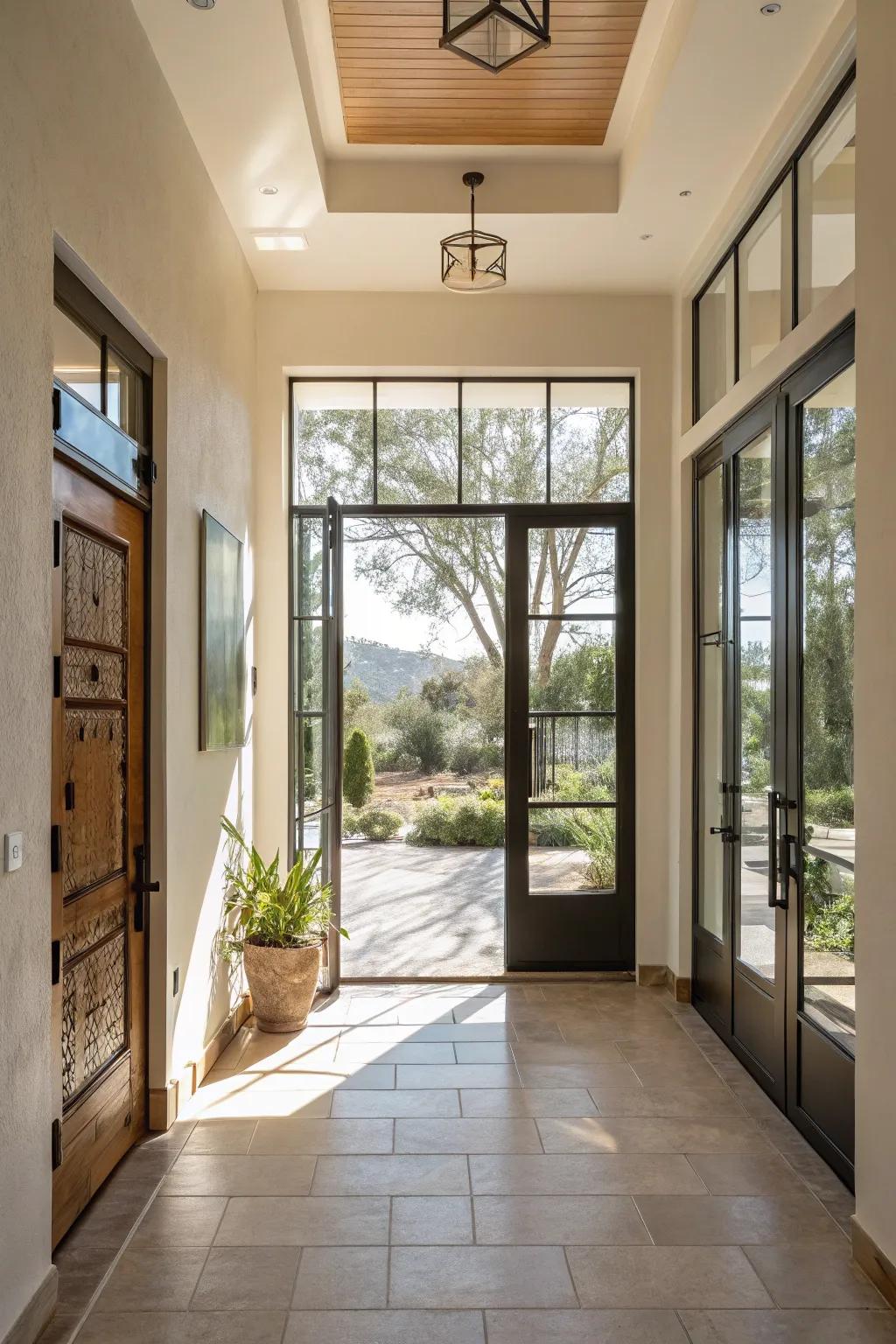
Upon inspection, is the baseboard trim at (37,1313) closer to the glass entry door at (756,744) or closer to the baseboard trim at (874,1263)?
the baseboard trim at (874,1263)

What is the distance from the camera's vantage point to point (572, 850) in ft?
18.1

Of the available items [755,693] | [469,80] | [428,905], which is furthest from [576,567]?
[428,905]

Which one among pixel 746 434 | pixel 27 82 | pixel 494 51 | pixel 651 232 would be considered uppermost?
pixel 651 232

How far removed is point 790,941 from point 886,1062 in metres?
1.05

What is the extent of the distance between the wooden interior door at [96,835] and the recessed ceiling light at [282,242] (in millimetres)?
1913

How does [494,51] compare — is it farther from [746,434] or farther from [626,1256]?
[626,1256]

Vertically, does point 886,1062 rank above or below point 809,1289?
above

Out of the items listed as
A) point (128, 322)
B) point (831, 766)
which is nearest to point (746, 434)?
point (831, 766)

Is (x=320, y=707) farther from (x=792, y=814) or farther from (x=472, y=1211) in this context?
(x=472, y=1211)

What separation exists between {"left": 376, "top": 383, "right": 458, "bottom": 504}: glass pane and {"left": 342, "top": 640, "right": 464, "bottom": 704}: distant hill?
4976 millimetres

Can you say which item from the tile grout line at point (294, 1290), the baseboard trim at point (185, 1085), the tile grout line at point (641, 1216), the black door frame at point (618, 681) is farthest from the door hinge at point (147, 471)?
the tile grout line at point (641, 1216)

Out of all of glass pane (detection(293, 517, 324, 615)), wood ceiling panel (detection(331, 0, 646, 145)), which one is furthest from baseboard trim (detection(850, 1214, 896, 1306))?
wood ceiling panel (detection(331, 0, 646, 145))

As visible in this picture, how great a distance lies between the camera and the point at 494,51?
273 cm

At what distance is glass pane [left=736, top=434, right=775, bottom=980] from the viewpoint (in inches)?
154
